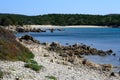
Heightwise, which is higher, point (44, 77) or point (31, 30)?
point (44, 77)

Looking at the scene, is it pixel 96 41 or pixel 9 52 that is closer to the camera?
pixel 9 52

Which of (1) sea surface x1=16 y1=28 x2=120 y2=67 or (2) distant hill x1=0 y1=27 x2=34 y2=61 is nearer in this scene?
(2) distant hill x1=0 y1=27 x2=34 y2=61

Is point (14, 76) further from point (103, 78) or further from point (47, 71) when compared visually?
point (103, 78)

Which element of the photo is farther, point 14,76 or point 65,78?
point 65,78

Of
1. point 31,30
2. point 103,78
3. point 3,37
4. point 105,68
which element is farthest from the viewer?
point 31,30

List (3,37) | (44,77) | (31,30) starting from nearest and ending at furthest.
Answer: (44,77) → (3,37) → (31,30)

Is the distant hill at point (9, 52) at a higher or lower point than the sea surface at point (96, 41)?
higher

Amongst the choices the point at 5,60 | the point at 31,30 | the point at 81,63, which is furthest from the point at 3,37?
the point at 31,30

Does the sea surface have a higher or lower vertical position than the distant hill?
lower

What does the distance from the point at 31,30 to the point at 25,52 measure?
4804 inches

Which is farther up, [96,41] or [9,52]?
[9,52]

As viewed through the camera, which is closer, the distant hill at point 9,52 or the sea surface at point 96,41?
the distant hill at point 9,52

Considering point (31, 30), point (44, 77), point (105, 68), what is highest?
point (44, 77)

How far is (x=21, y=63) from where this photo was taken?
23.7 m
